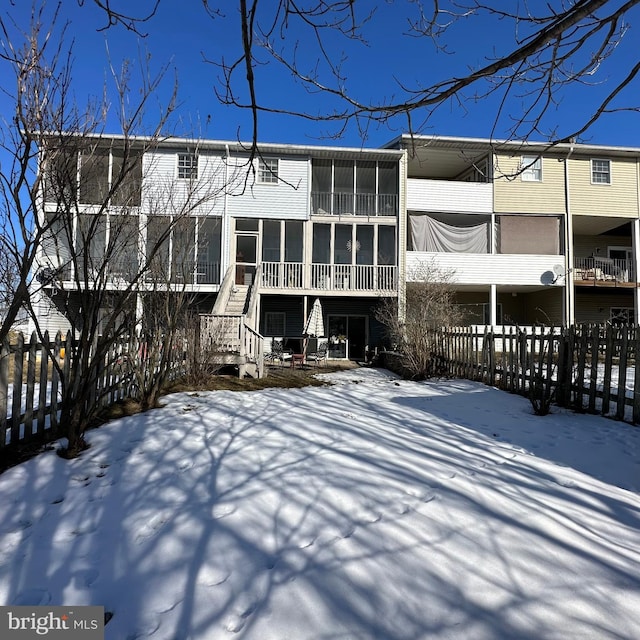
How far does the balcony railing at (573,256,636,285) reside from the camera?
1864 cm

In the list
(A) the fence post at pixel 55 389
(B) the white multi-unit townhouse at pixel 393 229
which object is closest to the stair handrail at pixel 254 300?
(B) the white multi-unit townhouse at pixel 393 229

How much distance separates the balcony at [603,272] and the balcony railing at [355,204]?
913cm

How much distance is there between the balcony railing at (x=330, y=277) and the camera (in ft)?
54.5

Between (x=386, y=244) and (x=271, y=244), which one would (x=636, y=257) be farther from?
(x=271, y=244)

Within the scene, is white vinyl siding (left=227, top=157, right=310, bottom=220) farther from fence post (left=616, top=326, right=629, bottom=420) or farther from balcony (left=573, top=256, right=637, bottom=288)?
fence post (left=616, top=326, right=629, bottom=420)

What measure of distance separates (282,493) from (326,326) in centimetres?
1556

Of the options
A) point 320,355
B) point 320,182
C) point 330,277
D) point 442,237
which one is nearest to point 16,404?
A: point 320,355

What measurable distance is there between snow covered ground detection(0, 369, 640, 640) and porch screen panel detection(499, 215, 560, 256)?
15281mm

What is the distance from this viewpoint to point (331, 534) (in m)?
2.61

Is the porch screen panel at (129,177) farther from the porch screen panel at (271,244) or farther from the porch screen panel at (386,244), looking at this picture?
the porch screen panel at (386,244)

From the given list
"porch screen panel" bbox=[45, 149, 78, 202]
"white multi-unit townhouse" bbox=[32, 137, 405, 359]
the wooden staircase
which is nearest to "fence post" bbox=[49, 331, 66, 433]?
"porch screen panel" bbox=[45, 149, 78, 202]

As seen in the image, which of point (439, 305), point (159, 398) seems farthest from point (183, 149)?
point (159, 398)

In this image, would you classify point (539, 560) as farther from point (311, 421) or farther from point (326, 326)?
point (326, 326)

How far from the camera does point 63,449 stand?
13.0 feet
